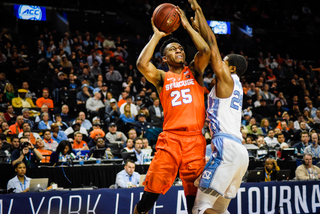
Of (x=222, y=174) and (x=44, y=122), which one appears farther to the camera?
(x=44, y=122)

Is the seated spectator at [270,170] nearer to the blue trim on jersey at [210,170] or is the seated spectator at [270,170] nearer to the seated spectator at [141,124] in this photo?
the seated spectator at [141,124]

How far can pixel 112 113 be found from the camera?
40.8 ft

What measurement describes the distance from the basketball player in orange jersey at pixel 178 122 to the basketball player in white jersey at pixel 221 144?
5.8 inches

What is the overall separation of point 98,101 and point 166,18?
888cm

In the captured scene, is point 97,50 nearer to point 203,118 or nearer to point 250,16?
point 250,16

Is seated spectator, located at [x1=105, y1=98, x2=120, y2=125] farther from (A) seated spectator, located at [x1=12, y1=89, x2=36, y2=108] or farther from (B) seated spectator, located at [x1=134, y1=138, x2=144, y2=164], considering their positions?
(B) seated spectator, located at [x1=134, y1=138, x2=144, y2=164]

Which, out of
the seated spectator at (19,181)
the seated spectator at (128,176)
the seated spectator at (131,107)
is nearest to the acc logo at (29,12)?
the seated spectator at (131,107)

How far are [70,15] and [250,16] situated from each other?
411 inches

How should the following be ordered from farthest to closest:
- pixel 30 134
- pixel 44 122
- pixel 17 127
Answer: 1. pixel 44 122
2. pixel 17 127
3. pixel 30 134

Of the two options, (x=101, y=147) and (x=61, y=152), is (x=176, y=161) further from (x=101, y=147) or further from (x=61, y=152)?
(x=101, y=147)

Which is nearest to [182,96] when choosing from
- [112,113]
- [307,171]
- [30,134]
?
[307,171]

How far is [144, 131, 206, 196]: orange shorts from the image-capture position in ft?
12.5

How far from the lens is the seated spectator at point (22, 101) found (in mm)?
11954

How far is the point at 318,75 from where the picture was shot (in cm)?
1969
